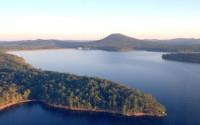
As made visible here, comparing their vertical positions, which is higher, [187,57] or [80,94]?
[187,57]

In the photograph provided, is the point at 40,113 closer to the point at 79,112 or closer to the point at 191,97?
the point at 79,112

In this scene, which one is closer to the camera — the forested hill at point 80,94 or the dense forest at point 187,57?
the forested hill at point 80,94

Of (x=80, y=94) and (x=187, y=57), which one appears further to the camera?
(x=187, y=57)

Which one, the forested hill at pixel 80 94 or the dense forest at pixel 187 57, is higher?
the dense forest at pixel 187 57

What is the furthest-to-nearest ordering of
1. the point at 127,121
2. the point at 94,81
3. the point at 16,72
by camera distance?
1. the point at 16,72
2. the point at 94,81
3. the point at 127,121

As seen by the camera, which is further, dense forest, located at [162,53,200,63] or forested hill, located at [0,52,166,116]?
dense forest, located at [162,53,200,63]

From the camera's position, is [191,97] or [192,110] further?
[191,97]

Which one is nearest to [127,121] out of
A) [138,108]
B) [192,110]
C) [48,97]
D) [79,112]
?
[138,108]

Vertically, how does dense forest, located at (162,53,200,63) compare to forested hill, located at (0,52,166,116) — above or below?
above
